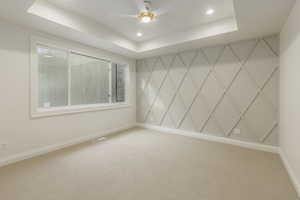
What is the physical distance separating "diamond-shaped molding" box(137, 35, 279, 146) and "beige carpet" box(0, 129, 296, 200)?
596 mm

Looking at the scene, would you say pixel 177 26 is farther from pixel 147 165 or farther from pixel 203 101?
pixel 147 165

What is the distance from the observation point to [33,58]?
2600 mm

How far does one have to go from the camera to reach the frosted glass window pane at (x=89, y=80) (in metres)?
3.45

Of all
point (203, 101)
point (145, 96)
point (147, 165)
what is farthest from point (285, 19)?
point (145, 96)

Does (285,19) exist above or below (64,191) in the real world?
above

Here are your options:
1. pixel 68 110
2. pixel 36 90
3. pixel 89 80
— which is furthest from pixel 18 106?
pixel 89 80

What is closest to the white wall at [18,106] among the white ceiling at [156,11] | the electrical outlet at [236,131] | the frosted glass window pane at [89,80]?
the frosted glass window pane at [89,80]

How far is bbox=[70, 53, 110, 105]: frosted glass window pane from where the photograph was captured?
11.3 feet

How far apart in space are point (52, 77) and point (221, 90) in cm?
384

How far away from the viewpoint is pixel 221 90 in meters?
3.38

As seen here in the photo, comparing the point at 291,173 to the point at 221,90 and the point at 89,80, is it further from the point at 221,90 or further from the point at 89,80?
the point at 89,80

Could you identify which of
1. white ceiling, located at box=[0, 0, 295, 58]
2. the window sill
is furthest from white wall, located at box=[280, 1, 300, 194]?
the window sill

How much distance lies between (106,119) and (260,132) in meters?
3.70

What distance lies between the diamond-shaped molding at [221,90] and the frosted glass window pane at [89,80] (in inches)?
54.8
